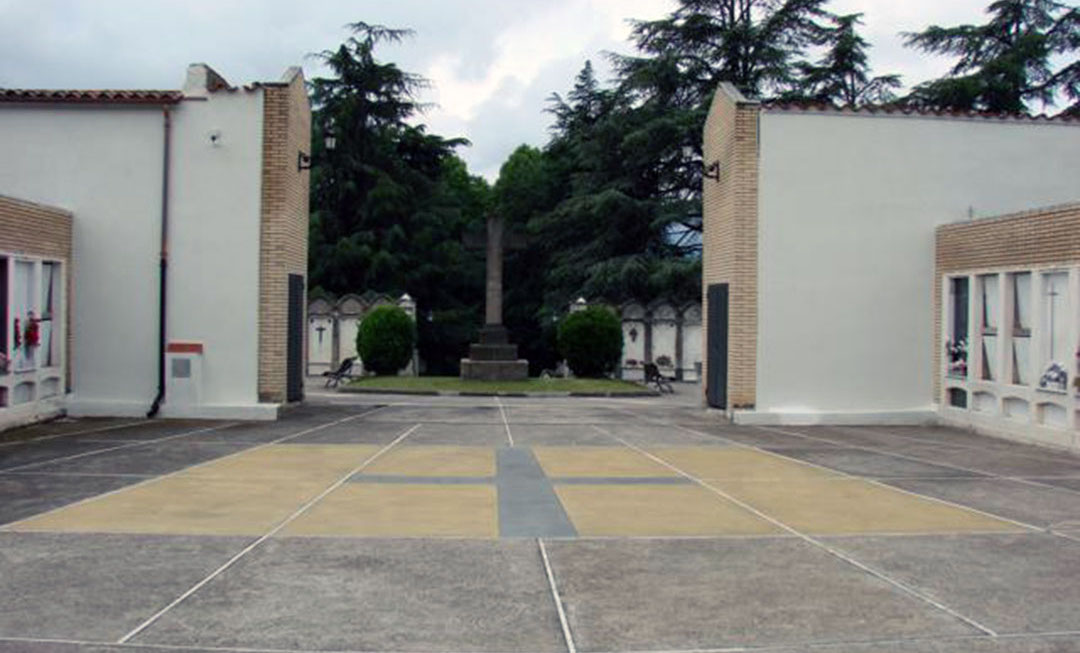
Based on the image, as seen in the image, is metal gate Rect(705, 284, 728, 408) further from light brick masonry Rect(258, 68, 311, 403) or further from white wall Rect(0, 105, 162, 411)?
white wall Rect(0, 105, 162, 411)

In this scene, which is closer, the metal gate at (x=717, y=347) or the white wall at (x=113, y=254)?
the white wall at (x=113, y=254)

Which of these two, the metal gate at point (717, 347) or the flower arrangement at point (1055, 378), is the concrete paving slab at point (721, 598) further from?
the metal gate at point (717, 347)

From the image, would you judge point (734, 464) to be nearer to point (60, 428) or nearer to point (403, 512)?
point (403, 512)

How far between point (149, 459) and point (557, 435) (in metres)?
5.56

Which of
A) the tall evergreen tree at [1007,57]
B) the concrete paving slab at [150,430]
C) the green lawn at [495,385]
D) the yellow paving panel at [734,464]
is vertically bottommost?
the yellow paving panel at [734,464]

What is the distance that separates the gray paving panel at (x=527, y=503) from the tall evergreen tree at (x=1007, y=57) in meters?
27.3

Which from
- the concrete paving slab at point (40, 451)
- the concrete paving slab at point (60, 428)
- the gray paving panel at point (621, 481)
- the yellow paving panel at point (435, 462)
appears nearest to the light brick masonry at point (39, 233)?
the concrete paving slab at point (60, 428)

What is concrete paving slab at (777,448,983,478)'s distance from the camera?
36.9 feet

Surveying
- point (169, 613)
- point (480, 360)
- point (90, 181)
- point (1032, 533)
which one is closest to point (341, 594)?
point (169, 613)

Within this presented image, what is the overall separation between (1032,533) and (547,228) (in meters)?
36.0

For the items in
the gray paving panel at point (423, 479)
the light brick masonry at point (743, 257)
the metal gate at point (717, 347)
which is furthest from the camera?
the metal gate at point (717, 347)

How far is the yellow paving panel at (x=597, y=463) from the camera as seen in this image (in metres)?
11.1

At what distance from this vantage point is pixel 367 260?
43.0 metres

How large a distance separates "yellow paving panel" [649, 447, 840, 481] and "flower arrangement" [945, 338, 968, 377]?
5.28 m
